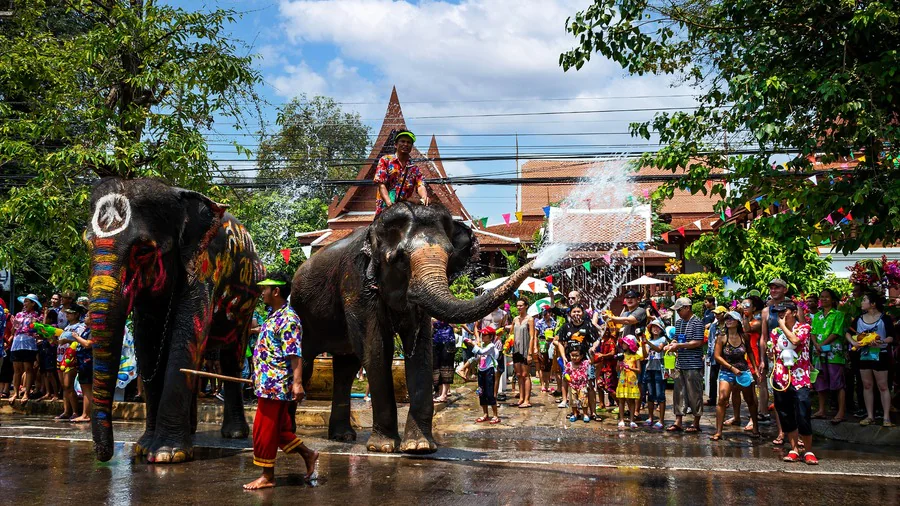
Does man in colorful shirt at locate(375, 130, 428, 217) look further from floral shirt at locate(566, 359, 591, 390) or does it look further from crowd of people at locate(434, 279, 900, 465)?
floral shirt at locate(566, 359, 591, 390)

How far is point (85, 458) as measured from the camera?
347 inches

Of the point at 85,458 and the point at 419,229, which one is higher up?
the point at 419,229

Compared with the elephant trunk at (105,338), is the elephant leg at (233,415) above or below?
below

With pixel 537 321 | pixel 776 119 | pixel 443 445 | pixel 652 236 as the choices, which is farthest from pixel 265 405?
pixel 652 236

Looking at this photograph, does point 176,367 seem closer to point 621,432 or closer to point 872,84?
point 621,432

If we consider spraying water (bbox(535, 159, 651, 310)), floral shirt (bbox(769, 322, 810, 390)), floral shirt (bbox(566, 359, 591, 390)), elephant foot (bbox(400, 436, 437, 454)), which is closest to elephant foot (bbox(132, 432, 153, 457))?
elephant foot (bbox(400, 436, 437, 454))

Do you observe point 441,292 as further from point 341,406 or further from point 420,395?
point 341,406

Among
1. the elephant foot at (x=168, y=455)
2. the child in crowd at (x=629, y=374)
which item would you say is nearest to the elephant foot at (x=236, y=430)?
the elephant foot at (x=168, y=455)

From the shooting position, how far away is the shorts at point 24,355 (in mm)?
14914

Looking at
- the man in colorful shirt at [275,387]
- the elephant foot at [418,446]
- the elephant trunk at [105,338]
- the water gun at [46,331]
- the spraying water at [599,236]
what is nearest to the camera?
the man in colorful shirt at [275,387]

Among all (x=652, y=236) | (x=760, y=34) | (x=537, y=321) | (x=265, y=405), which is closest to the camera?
(x=265, y=405)

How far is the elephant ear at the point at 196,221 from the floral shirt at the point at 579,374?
603 cm

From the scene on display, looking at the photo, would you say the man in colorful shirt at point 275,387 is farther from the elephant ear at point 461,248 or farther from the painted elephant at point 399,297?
the elephant ear at point 461,248

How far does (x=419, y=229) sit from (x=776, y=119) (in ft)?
16.2
